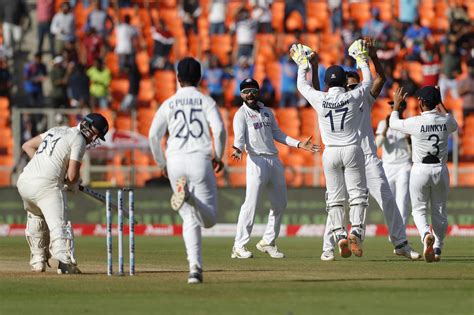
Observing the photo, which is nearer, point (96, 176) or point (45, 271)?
point (45, 271)

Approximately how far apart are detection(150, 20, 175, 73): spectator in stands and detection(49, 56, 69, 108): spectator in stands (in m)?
3.12

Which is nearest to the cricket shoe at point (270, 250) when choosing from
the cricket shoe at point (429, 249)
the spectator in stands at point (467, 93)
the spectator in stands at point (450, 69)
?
the cricket shoe at point (429, 249)

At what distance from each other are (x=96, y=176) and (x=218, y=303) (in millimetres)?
17190

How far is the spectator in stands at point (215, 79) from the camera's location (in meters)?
31.9

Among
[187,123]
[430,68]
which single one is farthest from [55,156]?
[430,68]

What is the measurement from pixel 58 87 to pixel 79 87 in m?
0.52

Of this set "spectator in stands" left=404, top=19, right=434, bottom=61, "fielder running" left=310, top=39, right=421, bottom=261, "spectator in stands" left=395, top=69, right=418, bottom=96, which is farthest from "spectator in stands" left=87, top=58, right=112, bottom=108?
"fielder running" left=310, top=39, right=421, bottom=261

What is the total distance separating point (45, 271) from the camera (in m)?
15.3

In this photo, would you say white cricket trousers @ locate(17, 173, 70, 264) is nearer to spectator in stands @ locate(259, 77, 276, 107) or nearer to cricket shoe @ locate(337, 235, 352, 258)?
cricket shoe @ locate(337, 235, 352, 258)

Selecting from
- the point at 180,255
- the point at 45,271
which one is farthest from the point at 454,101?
the point at 45,271

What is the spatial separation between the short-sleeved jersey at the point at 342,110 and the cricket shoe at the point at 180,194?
3749 mm

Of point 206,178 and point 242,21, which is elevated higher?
point 242,21

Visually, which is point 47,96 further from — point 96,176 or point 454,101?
point 454,101

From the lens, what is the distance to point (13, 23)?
33875mm
